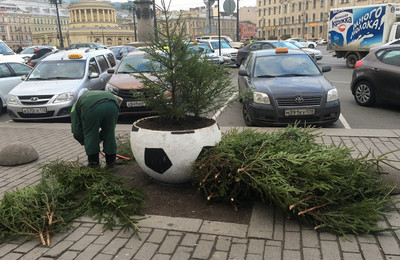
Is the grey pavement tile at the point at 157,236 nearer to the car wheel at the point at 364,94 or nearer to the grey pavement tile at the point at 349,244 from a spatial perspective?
the grey pavement tile at the point at 349,244

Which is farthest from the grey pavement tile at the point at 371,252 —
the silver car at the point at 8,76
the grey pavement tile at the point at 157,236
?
the silver car at the point at 8,76

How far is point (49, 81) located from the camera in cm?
972

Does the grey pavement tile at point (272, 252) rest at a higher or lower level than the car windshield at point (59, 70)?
lower

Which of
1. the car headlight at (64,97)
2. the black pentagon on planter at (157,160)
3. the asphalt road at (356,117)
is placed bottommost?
the asphalt road at (356,117)

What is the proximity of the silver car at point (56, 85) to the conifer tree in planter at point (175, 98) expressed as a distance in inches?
218

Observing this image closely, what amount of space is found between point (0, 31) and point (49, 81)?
154 m

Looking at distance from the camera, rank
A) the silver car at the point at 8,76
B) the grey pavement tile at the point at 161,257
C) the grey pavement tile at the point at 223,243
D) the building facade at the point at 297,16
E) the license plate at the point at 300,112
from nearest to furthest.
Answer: the grey pavement tile at the point at 161,257 → the grey pavement tile at the point at 223,243 → the license plate at the point at 300,112 → the silver car at the point at 8,76 → the building facade at the point at 297,16

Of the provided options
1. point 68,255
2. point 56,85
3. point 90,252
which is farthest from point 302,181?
point 56,85

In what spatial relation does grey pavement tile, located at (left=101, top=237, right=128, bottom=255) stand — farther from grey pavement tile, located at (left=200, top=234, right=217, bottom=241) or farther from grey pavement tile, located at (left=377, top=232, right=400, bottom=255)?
grey pavement tile, located at (left=377, top=232, right=400, bottom=255)

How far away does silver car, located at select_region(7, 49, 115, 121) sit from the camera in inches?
352

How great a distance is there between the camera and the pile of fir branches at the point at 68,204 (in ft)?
11.0

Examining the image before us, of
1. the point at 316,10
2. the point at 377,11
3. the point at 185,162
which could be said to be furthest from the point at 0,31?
the point at 185,162

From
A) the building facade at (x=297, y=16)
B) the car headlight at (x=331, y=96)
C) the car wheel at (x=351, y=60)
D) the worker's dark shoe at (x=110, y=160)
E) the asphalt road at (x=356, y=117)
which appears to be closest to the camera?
the worker's dark shoe at (x=110, y=160)

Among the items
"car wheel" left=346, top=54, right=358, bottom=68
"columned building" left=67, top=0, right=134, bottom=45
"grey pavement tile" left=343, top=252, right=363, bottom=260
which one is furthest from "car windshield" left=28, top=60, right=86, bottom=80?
"columned building" left=67, top=0, right=134, bottom=45
